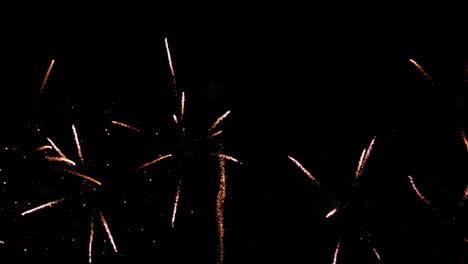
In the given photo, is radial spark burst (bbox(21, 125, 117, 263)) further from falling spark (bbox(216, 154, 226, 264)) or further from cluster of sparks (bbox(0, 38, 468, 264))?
falling spark (bbox(216, 154, 226, 264))

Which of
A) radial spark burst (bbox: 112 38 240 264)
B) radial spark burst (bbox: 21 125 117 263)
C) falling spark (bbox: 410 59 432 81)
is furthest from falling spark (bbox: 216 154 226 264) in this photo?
falling spark (bbox: 410 59 432 81)

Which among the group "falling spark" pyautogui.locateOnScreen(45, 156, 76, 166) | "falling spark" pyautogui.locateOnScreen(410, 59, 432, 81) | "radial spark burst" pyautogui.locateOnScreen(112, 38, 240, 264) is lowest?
"falling spark" pyautogui.locateOnScreen(410, 59, 432, 81)

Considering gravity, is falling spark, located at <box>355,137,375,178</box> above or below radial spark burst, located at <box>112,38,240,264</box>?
below

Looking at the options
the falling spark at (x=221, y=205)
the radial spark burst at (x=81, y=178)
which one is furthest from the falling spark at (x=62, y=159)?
the falling spark at (x=221, y=205)

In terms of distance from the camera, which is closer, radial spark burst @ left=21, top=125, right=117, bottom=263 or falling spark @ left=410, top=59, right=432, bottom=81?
falling spark @ left=410, top=59, right=432, bottom=81

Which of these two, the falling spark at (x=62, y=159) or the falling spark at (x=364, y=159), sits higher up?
the falling spark at (x=62, y=159)

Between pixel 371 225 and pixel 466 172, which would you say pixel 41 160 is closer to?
pixel 371 225

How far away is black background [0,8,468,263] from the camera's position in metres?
1.56

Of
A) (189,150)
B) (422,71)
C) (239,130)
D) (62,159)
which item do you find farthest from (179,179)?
(422,71)

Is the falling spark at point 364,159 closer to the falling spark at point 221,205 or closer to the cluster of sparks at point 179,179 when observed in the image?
the cluster of sparks at point 179,179

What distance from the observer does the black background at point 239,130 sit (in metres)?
1.56

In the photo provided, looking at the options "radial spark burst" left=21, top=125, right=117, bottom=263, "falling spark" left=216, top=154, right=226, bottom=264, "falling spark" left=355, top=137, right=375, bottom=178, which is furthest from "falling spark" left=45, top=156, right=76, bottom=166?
"falling spark" left=355, top=137, right=375, bottom=178

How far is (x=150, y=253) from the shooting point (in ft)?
5.27

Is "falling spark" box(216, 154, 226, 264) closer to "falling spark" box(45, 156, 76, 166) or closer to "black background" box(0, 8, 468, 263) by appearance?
"black background" box(0, 8, 468, 263)
